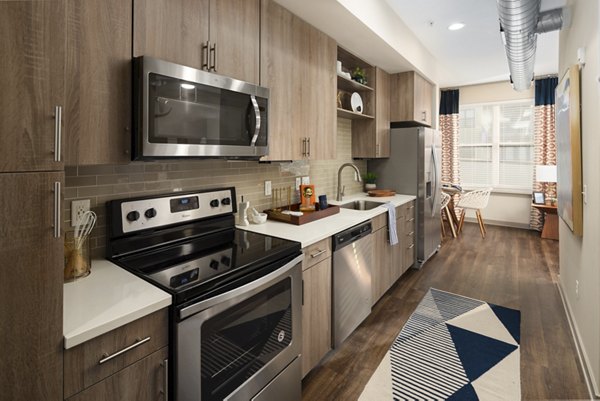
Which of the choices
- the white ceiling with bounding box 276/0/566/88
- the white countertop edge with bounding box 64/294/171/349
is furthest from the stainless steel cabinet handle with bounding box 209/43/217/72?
the white countertop edge with bounding box 64/294/171/349

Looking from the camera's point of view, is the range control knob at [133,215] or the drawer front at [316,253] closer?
the range control knob at [133,215]

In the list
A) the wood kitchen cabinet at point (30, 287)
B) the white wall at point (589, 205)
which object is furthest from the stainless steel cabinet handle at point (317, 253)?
the white wall at point (589, 205)

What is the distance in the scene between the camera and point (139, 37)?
1366 mm

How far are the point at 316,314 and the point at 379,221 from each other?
119cm

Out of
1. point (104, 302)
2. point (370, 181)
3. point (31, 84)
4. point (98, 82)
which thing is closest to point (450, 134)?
point (370, 181)

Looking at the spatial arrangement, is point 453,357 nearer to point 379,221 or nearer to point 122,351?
point 379,221

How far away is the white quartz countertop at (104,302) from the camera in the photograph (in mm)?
935

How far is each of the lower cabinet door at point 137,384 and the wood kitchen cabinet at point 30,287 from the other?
0.11m

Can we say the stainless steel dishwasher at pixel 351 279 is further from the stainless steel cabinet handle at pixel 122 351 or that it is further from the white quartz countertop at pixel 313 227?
the stainless steel cabinet handle at pixel 122 351

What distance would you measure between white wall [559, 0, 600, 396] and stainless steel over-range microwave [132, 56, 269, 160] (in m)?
1.91

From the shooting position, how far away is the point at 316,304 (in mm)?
2021

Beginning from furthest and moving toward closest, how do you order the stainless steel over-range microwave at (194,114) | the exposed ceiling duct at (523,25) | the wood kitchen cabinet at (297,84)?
1. the exposed ceiling duct at (523,25)
2. the wood kitchen cabinet at (297,84)
3. the stainless steel over-range microwave at (194,114)

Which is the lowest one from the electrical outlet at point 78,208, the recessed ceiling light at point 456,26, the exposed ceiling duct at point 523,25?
the electrical outlet at point 78,208

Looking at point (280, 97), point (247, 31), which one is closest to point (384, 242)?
point (280, 97)
